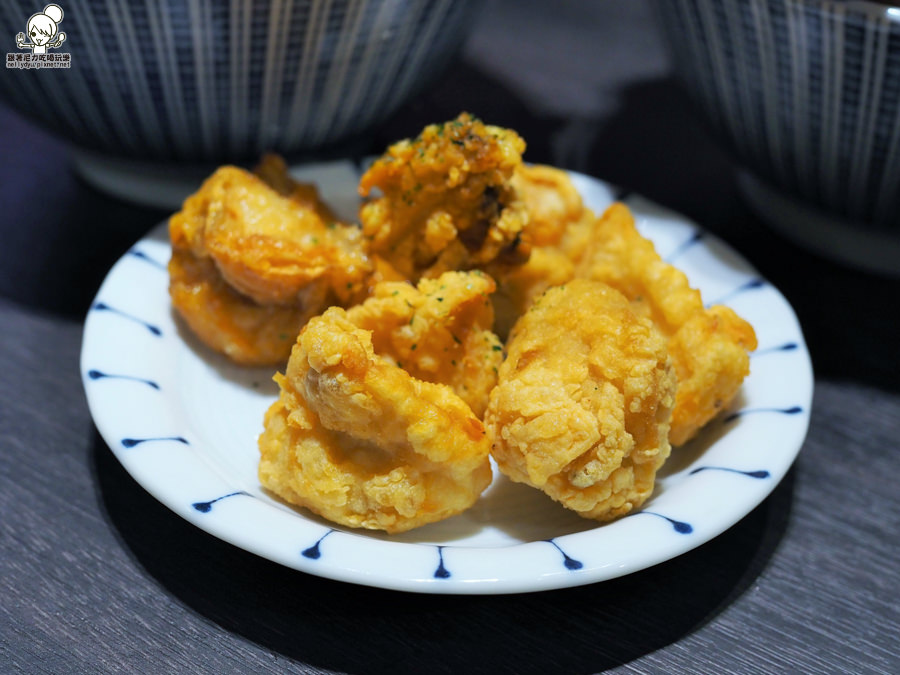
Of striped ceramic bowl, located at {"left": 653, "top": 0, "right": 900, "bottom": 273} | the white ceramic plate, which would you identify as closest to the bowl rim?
striped ceramic bowl, located at {"left": 653, "top": 0, "right": 900, "bottom": 273}

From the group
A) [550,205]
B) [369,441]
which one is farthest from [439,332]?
[550,205]

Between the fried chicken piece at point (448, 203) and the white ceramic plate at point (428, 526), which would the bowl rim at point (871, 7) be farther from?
the fried chicken piece at point (448, 203)

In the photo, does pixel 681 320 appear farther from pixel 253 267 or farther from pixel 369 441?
pixel 253 267

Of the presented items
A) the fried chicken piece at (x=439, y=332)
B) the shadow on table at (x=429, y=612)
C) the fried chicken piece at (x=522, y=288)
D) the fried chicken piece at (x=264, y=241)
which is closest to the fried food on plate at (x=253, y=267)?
the fried chicken piece at (x=264, y=241)

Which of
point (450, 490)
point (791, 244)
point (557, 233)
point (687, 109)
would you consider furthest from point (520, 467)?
point (687, 109)

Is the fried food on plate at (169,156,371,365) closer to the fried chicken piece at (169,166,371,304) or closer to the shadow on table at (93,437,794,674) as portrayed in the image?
the fried chicken piece at (169,166,371,304)

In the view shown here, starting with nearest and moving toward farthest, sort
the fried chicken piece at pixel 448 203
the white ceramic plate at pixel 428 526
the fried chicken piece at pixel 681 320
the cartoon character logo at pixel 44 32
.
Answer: the white ceramic plate at pixel 428 526
the fried chicken piece at pixel 681 320
the fried chicken piece at pixel 448 203
the cartoon character logo at pixel 44 32
